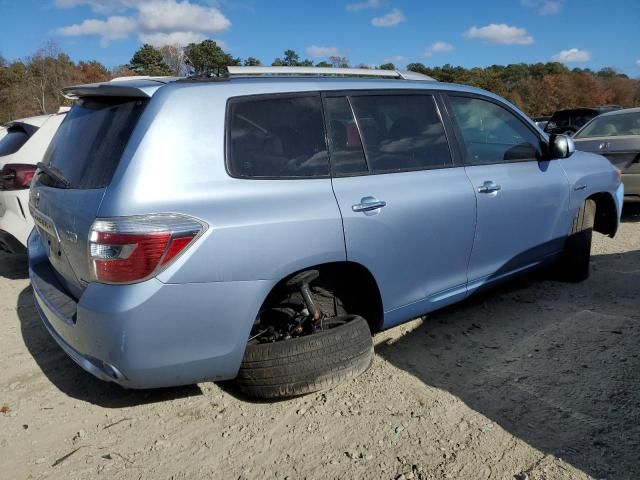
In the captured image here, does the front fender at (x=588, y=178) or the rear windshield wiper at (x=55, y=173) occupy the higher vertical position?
the rear windshield wiper at (x=55, y=173)

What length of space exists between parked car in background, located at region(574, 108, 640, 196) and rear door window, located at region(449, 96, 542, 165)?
3.48 m

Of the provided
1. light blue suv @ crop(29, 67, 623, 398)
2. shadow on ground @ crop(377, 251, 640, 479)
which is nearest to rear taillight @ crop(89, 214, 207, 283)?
light blue suv @ crop(29, 67, 623, 398)

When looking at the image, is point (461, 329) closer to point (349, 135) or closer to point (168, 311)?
point (349, 135)

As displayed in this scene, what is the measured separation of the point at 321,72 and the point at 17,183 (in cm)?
321

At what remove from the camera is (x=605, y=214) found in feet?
16.2

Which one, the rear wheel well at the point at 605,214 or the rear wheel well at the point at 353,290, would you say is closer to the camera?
the rear wheel well at the point at 353,290

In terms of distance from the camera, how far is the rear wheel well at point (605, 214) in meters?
4.80

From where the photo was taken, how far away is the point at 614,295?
4.37 meters

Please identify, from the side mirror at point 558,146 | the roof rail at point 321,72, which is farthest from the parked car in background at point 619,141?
the roof rail at point 321,72

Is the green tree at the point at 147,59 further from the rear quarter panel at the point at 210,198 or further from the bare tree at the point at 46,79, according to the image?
the rear quarter panel at the point at 210,198

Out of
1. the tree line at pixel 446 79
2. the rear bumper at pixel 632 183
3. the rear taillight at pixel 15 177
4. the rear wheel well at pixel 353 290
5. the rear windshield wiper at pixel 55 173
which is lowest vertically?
the rear wheel well at pixel 353 290

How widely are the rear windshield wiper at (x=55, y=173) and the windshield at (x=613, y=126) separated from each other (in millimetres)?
7203

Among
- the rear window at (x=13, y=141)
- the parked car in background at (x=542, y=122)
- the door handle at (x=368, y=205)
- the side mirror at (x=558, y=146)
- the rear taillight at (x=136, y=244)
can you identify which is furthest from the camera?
the parked car in background at (x=542, y=122)

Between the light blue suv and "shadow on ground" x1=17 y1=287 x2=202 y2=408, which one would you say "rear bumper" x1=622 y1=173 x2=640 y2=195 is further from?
"shadow on ground" x1=17 y1=287 x2=202 y2=408
